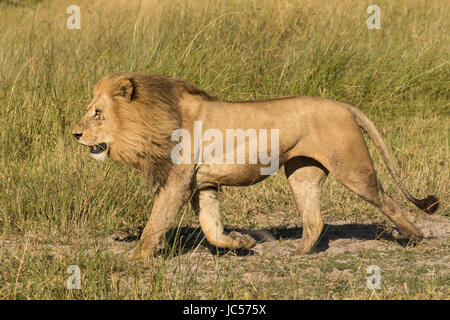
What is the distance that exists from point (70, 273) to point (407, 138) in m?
4.07

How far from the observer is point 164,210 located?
388 cm

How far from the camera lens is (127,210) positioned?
4.78 m

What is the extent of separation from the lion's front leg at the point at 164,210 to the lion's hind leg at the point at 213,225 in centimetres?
20

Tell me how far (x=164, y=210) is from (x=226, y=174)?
1.32 feet

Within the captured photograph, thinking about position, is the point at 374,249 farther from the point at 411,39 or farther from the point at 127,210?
the point at 411,39

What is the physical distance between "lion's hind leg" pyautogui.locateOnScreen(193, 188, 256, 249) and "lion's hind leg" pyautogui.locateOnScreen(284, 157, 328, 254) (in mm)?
466

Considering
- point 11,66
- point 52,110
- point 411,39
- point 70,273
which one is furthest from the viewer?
point 411,39

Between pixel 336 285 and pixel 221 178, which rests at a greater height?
pixel 221 178

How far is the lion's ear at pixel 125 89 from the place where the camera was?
3.82 m

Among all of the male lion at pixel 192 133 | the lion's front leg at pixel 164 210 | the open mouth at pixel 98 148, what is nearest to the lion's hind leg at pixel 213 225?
the male lion at pixel 192 133

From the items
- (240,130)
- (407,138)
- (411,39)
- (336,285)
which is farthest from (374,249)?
(411,39)

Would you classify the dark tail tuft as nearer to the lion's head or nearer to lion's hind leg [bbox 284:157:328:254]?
lion's hind leg [bbox 284:157:328:254]

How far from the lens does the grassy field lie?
3.59m

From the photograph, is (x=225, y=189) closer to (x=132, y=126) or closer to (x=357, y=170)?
(x=357, y=170)
